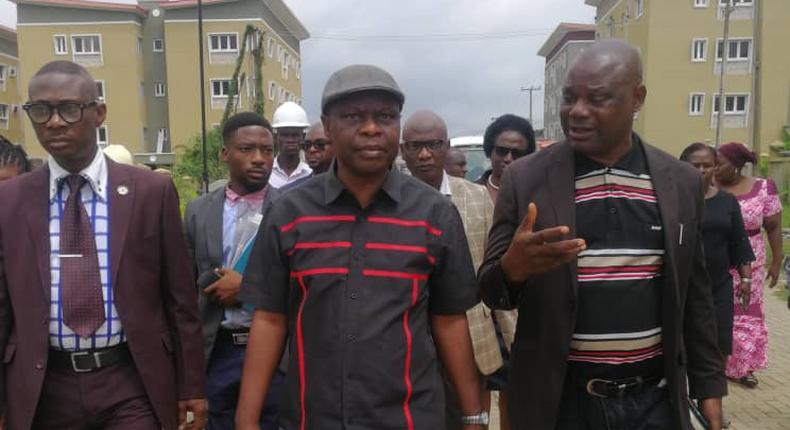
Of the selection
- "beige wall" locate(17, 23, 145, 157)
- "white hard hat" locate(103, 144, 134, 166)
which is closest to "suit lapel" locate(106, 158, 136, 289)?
"white hard hat" locate(103, 144, 134, 166)

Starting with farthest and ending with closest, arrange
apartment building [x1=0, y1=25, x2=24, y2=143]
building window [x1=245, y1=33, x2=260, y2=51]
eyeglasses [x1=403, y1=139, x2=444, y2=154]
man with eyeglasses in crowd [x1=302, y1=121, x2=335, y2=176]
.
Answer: apartment building [x1=0, y1=25, x2=24, y2=143]
building window [x1=245, y1=33, x2=260, y2=51]
man with eyeglasses in crowd [x1=302, y1=121, x2=335, y2=176]
eyeglasses [x1=403, y1=139, x2=444, y2=154]

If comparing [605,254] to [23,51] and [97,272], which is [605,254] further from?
[23,51]

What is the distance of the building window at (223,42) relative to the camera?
38.4 meters

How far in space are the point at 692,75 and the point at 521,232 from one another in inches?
1403

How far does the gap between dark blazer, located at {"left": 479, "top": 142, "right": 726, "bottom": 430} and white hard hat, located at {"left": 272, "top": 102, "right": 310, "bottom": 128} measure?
10.9ft

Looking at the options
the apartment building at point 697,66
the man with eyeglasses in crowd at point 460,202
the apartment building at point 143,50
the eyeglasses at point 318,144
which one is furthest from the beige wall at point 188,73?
the man with eyeglasses in crowd at point 460,202

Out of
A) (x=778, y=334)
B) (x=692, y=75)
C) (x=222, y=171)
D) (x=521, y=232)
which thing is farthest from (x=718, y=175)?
(x=692, y=75)

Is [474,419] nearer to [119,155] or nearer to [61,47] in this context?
[119,155]

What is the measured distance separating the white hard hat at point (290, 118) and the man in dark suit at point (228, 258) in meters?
1.78

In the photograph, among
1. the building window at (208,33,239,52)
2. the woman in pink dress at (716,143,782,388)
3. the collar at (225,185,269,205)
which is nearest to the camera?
the collar at (225,185,269,205)

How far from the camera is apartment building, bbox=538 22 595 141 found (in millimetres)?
46531

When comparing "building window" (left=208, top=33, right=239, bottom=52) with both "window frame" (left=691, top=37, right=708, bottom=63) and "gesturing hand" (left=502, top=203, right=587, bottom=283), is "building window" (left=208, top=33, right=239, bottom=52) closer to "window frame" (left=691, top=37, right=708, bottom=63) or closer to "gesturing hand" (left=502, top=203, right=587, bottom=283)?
"window frame" (left=691, top=37, right=708, bottom=63)

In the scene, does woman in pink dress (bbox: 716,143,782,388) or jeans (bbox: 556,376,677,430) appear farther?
woman in pink dress (bbox: 716,143,782,388)

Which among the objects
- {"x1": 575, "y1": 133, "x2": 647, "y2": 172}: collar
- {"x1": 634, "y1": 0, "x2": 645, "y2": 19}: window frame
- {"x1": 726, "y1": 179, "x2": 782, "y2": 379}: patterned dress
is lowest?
{"x1": 726, "y1": 179, "x2": 782, "y2": 379}: patterned dress
